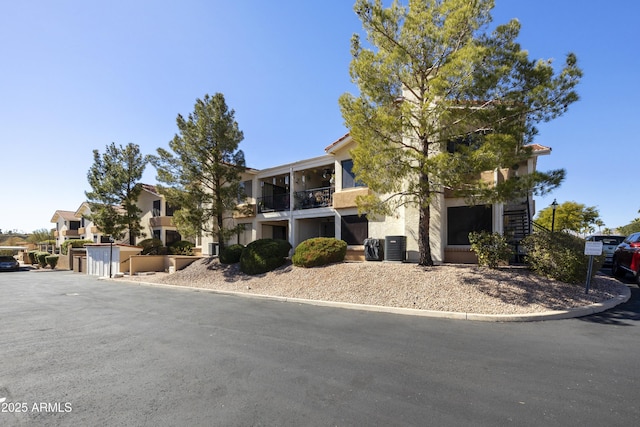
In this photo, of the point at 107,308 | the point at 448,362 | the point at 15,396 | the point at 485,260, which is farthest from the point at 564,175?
Result: the point at 107,308

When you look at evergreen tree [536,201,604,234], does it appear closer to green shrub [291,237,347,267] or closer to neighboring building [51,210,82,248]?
green shrub [291,237,347,267]

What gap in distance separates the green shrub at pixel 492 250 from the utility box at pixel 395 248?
2.96 metres

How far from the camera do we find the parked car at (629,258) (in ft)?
35.8

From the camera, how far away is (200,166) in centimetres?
1852

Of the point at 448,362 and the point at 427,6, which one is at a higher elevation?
the point at 427,6

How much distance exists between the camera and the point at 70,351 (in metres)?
5.73

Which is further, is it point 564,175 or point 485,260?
point 485,260

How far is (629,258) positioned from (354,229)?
1076 cm

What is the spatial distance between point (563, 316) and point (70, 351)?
35.0ft

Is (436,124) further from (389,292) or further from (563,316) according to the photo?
(563,316)

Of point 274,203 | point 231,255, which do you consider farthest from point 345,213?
point 231,255

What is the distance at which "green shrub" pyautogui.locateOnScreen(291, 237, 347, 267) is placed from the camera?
561 inches

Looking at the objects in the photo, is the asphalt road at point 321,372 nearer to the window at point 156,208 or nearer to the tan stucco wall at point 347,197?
the tan stucco wall at point 347,197

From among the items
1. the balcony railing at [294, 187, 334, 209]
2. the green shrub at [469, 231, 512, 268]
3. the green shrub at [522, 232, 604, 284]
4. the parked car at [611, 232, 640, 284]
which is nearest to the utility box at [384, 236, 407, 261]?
the green shrub at [469, 231, 512, 268]
